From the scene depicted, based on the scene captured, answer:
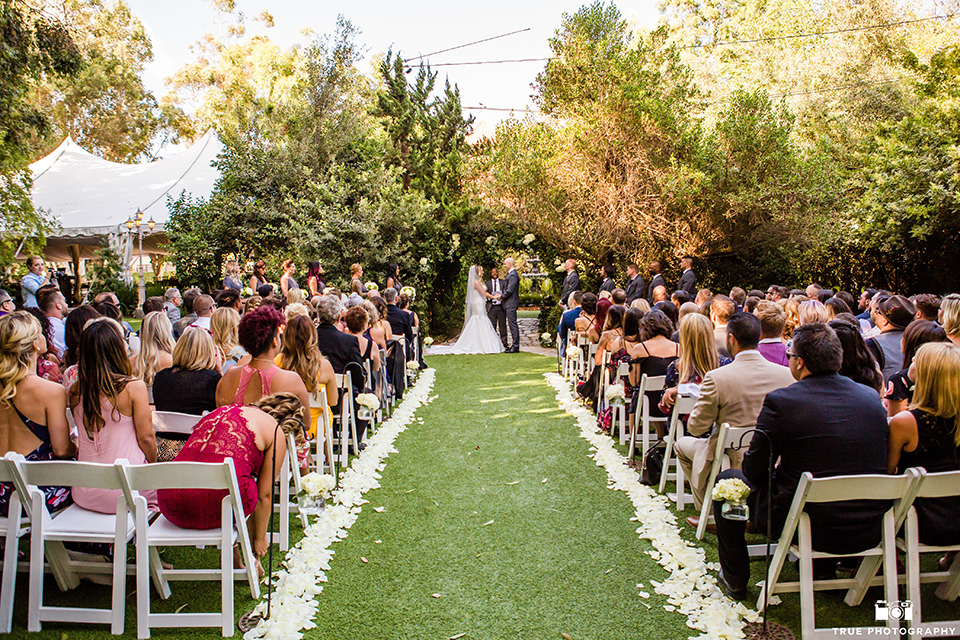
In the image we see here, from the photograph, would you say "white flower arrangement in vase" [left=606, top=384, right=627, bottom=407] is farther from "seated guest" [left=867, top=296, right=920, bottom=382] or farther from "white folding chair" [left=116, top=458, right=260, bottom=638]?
"white folding chair" [left=116, top=458, right=260, bottom=638]

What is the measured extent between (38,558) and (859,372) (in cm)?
430

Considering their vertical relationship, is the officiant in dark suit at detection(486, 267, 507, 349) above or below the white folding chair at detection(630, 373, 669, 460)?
above

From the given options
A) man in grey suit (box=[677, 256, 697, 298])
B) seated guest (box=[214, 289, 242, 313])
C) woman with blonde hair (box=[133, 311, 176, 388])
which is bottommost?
woman with blonde hair (box=[133, 311, 176, 388])

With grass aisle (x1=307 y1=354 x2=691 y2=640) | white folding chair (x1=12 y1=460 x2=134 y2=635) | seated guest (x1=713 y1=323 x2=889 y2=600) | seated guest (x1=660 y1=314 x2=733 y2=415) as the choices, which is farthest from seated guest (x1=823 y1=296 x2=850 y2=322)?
white folding chair (x1=12 y1=460 x2=134 y2=635)

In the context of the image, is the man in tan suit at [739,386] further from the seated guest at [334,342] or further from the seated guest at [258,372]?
the seated guest at [334,342]

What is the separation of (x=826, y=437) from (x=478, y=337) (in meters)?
10.6

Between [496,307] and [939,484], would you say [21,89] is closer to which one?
[496,307]

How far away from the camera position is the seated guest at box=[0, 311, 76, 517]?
321 centimetres

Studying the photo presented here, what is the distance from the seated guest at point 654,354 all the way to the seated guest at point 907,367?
165 centimetres

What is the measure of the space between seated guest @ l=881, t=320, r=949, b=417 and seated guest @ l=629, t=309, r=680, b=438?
5.43ft

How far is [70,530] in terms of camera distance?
9.76ft

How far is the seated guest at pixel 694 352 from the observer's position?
446 centimetres

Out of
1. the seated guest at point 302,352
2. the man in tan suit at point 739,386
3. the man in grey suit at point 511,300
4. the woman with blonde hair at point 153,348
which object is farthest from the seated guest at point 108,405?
the man in grey suit at point 511,300

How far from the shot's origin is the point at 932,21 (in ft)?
53.4
